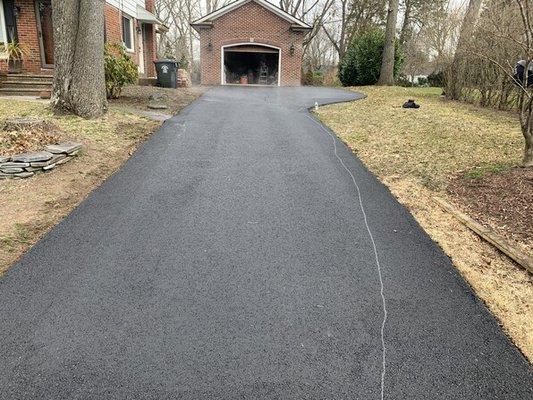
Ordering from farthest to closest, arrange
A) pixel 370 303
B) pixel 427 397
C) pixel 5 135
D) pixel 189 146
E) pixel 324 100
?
1. pixel 324 100
2. pixel 189 146
3. pixel 5 135
4. pixel 370 303
5. pixel 427 397

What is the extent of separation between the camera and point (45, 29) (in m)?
14.3

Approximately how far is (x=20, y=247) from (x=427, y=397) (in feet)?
11.7

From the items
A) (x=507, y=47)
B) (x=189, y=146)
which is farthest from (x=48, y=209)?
(x=507, y=47)

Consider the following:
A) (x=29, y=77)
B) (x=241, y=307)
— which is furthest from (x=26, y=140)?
(x=29, y=77)

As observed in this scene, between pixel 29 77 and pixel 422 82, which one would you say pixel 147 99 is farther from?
pixel 422 82

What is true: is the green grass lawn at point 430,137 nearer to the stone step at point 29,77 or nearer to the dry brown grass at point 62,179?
the dry brown grass at point 62,179

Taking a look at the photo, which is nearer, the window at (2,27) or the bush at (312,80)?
the window at (2,27)

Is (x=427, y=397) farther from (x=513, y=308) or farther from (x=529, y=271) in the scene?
(x=529, y=271)

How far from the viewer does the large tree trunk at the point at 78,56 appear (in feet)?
28.9

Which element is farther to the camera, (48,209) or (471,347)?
(48,209)

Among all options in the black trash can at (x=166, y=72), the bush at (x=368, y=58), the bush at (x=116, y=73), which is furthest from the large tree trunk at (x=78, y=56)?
the bush at (x=368, y=58)

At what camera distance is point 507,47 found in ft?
36.2

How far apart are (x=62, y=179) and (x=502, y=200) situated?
223 inches

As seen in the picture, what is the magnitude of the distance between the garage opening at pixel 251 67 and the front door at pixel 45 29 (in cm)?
1114
